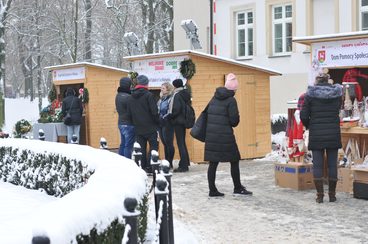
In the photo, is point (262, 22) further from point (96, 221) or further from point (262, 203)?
point (96, 221)

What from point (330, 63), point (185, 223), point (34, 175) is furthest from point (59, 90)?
point (185, 223)

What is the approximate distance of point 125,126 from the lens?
1239 cm

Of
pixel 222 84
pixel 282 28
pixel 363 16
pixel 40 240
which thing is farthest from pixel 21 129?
pixel 40 240

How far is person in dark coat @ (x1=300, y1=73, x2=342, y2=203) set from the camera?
8.64 meters

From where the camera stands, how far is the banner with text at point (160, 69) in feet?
45.3

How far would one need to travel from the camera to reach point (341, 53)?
9.90m

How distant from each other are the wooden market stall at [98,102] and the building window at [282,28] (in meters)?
6.97

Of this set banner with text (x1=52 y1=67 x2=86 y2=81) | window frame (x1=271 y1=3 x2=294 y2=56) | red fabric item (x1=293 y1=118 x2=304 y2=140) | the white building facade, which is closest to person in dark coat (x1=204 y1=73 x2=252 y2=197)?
red fabric item (x1=293 y1=118 x2=304 y2=140)

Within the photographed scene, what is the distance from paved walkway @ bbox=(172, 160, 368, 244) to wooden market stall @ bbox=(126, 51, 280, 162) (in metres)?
3.38

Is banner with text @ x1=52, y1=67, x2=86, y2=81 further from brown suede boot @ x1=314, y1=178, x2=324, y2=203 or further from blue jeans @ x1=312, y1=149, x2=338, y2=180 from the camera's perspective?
brown suede boot @ x1=314, y1=178, x2=324, y2=203

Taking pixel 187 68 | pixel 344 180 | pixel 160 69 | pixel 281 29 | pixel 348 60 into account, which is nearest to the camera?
pixel 344 180

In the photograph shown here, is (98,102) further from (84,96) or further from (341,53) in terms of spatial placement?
(341,53)

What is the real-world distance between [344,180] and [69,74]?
405 inches

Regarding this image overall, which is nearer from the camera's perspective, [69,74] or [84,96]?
[84,96]
